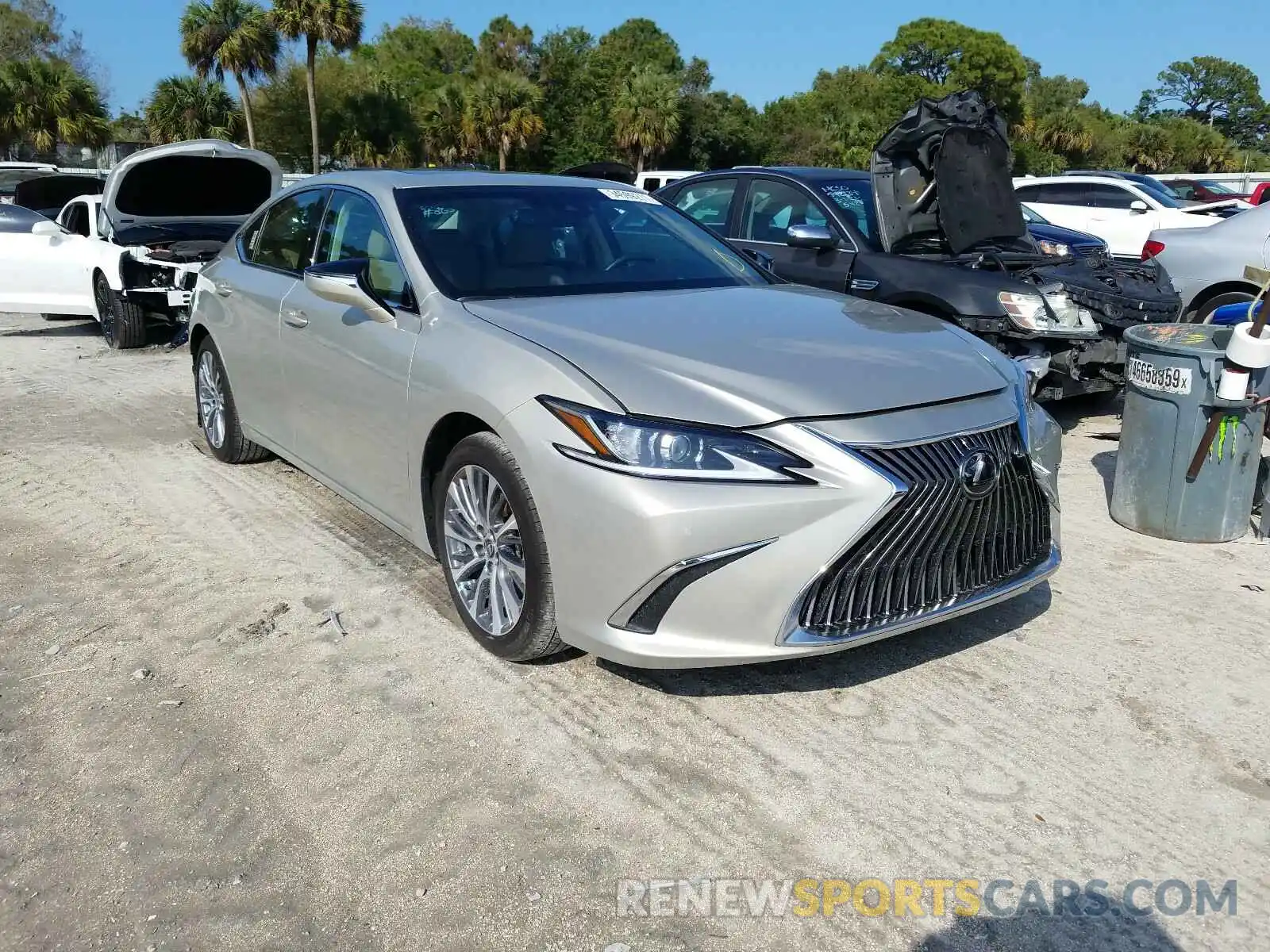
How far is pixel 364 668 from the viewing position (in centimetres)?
373

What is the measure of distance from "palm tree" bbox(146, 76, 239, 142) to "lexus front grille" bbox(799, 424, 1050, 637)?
131 ft

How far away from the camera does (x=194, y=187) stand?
10430 mm

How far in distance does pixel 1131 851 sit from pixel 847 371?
151cm

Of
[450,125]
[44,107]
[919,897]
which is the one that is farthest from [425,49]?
[919,897]

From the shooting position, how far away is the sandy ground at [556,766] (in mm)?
2529

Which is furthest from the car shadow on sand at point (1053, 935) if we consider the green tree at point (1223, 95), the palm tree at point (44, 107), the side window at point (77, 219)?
the green tree at point (1223, 95)

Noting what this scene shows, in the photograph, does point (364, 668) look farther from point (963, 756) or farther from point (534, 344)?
point (963, 756)

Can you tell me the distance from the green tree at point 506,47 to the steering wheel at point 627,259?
68194mm

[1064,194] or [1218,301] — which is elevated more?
[1064,194]

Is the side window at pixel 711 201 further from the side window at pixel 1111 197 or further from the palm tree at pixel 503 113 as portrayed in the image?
the palm tree at pixel 503 113

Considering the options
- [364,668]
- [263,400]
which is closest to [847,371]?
[364,668]

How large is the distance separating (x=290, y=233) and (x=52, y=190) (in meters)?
11.5

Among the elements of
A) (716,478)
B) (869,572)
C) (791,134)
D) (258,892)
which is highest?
(791,134)

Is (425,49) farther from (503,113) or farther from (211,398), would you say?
(211,398)
